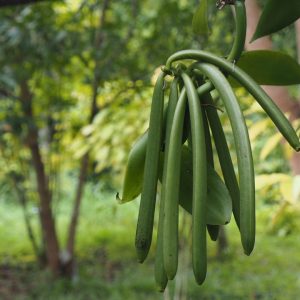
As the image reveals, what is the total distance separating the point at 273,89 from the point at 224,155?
0.58 m

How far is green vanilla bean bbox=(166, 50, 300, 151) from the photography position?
35 centimetres

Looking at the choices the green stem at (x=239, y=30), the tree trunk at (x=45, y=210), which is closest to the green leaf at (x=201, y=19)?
the green stem at (x=239, y=30)

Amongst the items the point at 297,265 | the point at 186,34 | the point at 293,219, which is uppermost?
the point at 186,34

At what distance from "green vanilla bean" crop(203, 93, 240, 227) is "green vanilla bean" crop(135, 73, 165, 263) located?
37 mm

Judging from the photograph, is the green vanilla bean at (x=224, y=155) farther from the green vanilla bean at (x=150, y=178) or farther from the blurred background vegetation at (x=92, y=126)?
the blurred background vegetation at (x=92, y=126)

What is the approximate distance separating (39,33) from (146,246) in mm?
1807

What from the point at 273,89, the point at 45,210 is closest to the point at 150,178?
the point at 273,89

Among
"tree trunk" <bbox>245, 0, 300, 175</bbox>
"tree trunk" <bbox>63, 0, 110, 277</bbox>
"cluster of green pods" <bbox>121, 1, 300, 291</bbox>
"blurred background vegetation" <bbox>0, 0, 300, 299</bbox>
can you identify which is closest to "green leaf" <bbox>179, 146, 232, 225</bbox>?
"cluster of green pods" <bbox>121, 1, 300, 291</bbox>

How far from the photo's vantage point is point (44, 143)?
2928 mm

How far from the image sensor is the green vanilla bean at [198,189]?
0.34 metres

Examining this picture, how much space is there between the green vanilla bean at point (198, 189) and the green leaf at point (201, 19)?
92 millimetres

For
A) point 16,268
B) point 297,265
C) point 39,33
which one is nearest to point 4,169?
point 16,268

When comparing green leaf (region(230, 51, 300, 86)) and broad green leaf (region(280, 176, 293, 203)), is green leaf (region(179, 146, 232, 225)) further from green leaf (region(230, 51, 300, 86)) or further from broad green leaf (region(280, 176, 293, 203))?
broad green leaf (region(280, 176, 293, 203))

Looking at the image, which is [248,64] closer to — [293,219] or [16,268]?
[16,268]
